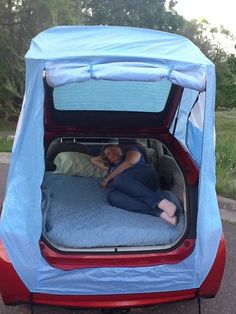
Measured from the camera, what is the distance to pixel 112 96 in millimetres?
4523

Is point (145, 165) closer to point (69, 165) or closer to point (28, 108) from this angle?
point (69, 165)

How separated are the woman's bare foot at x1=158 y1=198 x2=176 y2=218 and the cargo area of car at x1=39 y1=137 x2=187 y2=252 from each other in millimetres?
56

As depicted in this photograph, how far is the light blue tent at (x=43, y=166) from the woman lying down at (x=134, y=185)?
48cm

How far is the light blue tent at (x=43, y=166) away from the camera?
2.59 m

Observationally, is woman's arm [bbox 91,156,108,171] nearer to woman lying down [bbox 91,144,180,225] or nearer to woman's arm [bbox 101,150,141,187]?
woman lying down [bbox 91,144,180,225]

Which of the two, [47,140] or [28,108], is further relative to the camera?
[47,140]

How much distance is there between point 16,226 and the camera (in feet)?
9.02

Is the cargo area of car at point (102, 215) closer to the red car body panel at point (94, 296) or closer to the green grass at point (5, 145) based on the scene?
the red car body panel at point (94, 296)

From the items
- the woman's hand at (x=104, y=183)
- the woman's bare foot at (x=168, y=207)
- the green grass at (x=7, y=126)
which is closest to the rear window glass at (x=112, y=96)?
the woman's hand at (x=104, y=183)

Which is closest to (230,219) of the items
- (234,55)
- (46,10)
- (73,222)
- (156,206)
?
(156,206)

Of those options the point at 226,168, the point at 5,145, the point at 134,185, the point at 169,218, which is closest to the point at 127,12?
the point at 5,145

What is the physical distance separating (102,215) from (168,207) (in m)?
Result: 0.49

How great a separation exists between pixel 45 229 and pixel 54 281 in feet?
1.31

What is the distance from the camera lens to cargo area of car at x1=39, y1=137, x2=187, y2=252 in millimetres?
3055
